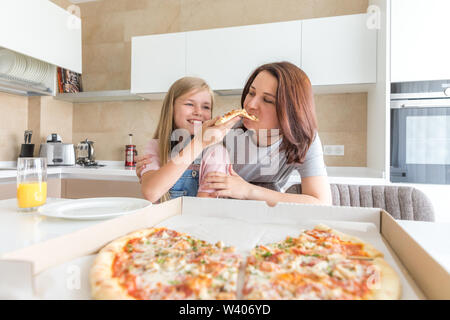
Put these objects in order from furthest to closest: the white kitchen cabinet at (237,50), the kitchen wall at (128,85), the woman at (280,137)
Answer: the kitchen wall at (128,85) → the white kitchen cabinet at (237,50) → the woman at (280,137)

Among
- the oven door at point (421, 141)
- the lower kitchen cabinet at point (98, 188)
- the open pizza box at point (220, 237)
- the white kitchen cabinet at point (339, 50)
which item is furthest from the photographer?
the lower kitchen cabinet at point (98, 188)

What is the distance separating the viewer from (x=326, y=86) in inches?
86.7

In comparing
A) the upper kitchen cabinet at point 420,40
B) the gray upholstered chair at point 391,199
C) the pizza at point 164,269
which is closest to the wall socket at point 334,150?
the upper kitchen cabinet at point 420,40

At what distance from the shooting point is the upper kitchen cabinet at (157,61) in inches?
95.9

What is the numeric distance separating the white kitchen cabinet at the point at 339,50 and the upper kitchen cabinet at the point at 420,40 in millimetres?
204

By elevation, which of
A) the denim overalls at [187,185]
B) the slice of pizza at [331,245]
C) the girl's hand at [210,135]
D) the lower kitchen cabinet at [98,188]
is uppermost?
the girl's hand at [210,135]

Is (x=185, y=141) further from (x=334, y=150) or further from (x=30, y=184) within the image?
(x=334, y=150)

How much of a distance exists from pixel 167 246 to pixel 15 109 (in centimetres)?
282

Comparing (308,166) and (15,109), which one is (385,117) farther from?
(15,109)

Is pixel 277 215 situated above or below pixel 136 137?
below

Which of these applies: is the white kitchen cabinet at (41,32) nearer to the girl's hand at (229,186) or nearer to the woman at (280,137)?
the woman at (280,137)

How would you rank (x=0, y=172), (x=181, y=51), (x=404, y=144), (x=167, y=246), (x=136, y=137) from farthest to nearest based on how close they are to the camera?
(x=136, y=137)
(x=181, y=51)
(x=0, y=172)
(x=404, y=144)
(x=167, y=246)

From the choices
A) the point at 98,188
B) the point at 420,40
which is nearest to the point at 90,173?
the point at 98,188

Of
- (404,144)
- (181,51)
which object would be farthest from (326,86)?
(181,51)
